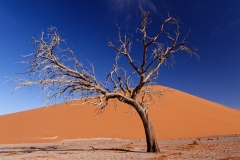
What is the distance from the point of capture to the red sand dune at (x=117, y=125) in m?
23.3

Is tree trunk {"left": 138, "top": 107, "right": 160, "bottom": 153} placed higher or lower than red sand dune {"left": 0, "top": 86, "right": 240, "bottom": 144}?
lower

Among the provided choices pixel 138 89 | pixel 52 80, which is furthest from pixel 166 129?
pixel 52 80

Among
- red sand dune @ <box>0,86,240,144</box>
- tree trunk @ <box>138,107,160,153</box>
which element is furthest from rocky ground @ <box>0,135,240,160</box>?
red sand dune @ <box>0,86,240,144</box>

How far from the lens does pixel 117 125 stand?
27828mm

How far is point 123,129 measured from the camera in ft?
85.6

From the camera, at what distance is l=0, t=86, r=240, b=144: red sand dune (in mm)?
23344

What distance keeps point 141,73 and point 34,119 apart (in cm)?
2531

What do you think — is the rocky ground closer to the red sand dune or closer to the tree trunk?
the tree trunk

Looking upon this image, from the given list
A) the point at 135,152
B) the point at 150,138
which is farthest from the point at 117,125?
the point at 150,138

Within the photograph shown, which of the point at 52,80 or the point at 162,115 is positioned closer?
the point at 52,80

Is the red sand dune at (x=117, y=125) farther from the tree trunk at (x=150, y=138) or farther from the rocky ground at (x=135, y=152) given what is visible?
the tree trunk at (x=150, y=138)

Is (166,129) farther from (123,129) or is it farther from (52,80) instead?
(52,80)

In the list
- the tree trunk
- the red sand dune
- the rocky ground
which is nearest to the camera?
the rocky ground

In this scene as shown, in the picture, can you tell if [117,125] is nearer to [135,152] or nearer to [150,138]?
[135,152]
